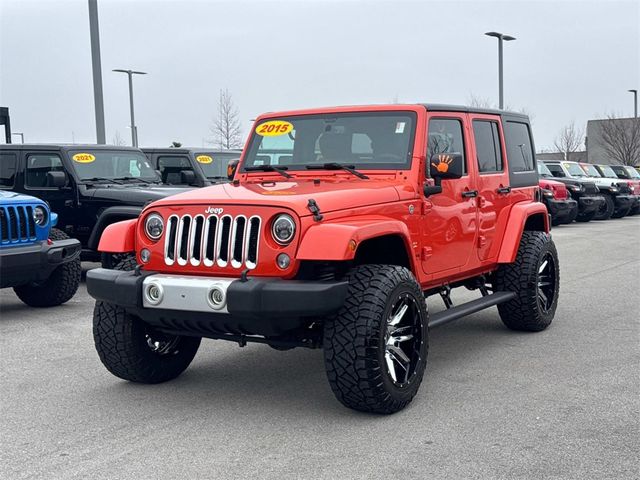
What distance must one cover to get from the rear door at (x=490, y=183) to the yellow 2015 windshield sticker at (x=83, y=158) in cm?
579

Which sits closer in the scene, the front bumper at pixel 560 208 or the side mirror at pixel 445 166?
the side mirror at pixel 445 166

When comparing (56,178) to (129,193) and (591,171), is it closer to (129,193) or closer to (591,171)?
(129,193)

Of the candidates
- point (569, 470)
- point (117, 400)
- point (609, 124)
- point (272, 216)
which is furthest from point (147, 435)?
point (609, 124)

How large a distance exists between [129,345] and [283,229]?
1416mm

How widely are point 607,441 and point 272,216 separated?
2193 mm

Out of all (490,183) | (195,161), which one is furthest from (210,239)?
(195,161)

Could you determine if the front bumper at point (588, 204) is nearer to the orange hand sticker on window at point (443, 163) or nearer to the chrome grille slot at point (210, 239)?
the orange hand sticker on window at point (443, 163)

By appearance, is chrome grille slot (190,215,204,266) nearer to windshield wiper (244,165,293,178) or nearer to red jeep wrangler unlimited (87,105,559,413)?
red jeep wrangler unlimited (87,105,559,413)

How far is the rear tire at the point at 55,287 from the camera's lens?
28.9 feet

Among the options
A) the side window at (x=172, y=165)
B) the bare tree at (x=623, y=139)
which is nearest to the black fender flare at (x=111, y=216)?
the side window at (x=172, y=165)

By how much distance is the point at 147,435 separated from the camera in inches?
183

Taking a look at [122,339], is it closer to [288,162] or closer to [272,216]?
[272,216]

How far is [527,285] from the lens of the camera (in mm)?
7051

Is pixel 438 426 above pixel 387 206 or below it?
below
